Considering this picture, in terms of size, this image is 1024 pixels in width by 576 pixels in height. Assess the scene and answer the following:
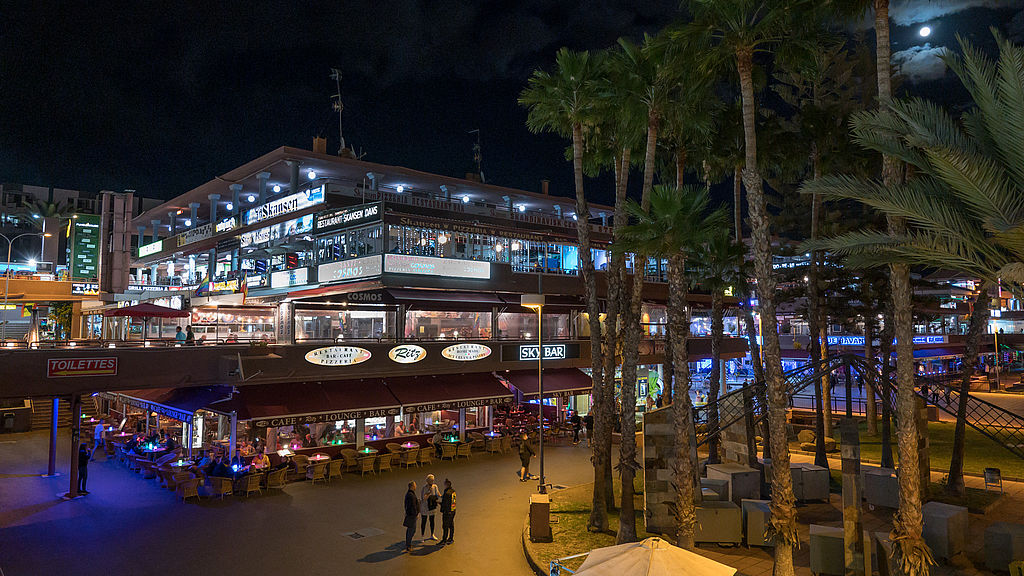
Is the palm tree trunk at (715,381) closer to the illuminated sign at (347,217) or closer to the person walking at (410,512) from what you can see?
the person walking at (410,512)

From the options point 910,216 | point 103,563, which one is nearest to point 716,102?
point 910,216

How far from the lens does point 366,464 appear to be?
76.8 ft

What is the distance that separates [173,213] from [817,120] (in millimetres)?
53761

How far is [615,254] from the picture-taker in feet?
54.5

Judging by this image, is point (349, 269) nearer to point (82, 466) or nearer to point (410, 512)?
point (82, 466)

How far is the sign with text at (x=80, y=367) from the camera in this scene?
18.9 m

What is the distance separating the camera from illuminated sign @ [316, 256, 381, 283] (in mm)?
28969

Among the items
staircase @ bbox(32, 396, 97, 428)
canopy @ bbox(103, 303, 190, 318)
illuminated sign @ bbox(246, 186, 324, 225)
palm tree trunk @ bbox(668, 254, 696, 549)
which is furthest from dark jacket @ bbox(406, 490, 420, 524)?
staircase @ bbox(32, 396, 97, 428)

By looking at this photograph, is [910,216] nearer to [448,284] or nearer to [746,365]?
[448,284]

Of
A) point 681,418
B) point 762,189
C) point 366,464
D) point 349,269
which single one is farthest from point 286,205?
point 762,189

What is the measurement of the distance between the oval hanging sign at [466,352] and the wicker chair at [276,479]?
874 cm

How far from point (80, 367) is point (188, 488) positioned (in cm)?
519

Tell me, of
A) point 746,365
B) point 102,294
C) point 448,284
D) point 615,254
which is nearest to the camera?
point 615,254

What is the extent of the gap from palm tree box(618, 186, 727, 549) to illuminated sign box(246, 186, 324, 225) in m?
24.0
